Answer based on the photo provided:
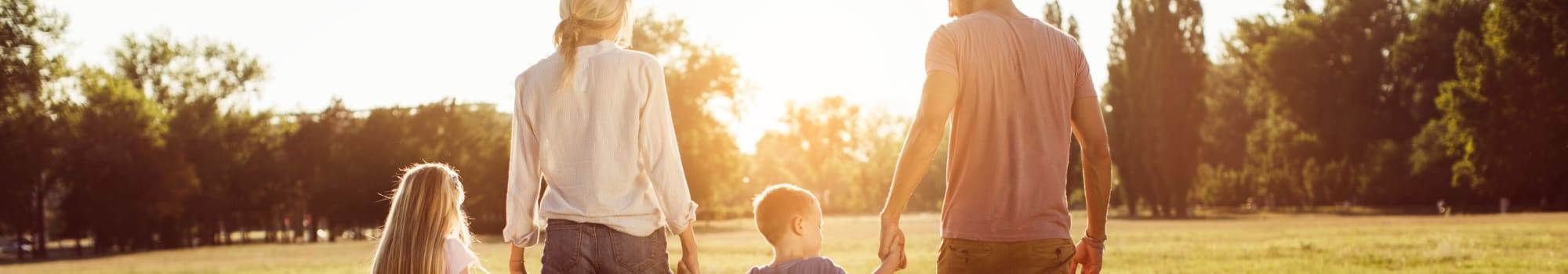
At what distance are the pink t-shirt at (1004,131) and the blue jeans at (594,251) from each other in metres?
0.83

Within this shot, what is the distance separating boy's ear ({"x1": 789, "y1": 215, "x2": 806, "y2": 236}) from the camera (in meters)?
3.71

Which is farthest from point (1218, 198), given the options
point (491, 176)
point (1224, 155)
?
point (491, 176)

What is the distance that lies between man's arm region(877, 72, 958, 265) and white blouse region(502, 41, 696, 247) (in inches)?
21.1

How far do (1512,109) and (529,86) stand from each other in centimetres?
4909

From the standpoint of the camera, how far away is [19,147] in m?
45.4

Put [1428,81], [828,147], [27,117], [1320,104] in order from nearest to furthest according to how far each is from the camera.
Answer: [27,117], [1428,81], [1320,104], [828,147]

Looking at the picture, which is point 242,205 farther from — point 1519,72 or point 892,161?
point 1519,72

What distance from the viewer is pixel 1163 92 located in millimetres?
56812

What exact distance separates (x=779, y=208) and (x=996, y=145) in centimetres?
71

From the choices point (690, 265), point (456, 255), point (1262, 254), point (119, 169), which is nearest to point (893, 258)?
point (690, 265)

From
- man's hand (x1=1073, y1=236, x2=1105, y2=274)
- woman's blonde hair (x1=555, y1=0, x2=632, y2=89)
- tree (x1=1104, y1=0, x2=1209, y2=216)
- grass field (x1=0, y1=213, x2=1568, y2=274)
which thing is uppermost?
tree (x1=1104, y1=0, x2=1209, y2=216)

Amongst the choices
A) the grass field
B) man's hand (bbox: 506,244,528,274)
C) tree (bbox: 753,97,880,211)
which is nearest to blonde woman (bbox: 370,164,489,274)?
man's hand (bbox: 506,244,528,274)

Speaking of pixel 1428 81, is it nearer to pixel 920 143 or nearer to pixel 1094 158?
pixel 1094 158

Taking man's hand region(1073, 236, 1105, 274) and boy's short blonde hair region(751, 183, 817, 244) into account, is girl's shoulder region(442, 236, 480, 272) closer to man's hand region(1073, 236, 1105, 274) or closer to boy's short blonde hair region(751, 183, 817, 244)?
boy's short blonde hair region(751, 183, 817, 244)
